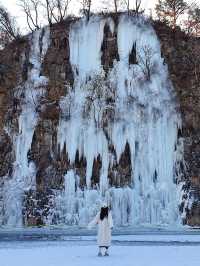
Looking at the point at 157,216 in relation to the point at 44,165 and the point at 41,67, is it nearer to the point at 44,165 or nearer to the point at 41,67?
the point at 44,165

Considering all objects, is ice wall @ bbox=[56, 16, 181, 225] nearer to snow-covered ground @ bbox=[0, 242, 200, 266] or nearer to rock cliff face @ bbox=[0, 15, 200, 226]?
rock cliff face @ bbox=[0, 15, 200, 226]

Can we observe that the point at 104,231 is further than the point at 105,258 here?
Yes

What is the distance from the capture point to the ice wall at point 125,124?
3136 cm

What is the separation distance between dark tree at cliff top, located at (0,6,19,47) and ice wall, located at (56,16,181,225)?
6.08 meters

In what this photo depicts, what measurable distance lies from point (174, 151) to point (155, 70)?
22.8 ft

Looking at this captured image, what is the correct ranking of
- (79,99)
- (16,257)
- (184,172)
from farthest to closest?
(79,99) → (184,172) → (16,257)

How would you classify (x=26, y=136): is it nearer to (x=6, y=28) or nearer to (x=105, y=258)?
(x=6, y=28)

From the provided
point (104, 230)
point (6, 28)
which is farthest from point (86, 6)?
point (104, 230)

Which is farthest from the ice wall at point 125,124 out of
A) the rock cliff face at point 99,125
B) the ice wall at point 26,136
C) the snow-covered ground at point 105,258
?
the snow-covered ground at point 105,258

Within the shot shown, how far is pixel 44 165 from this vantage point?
34.0 meters

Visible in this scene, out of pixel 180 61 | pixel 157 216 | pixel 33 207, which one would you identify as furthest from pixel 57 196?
pixel 180 61

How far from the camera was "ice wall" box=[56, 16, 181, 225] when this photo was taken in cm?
3136

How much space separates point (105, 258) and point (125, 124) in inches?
829

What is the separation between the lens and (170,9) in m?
42.9
